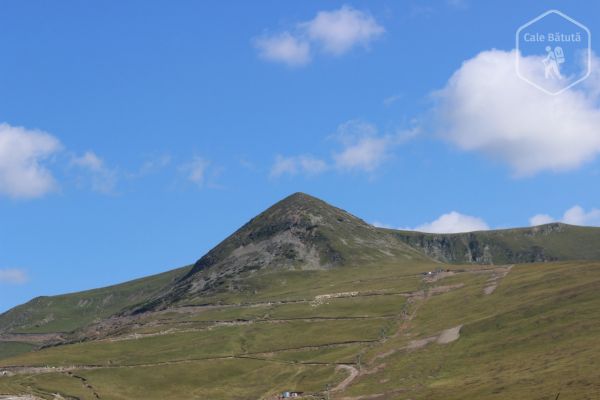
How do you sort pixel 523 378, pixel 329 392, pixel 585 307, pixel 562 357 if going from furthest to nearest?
pixel 585 307, pixel 329 392, pixel 562 357, pixel 523 378

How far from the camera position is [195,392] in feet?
617

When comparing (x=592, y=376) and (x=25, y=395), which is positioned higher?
(x=25, y=395)

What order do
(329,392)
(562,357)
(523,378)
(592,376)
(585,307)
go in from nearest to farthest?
1. (592,376)
2. (523,378)
3. (562,357)
4. (329,392)
5. (585,307)

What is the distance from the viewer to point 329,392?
173000 mm

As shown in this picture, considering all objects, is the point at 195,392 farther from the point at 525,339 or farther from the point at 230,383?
the point at 525,339

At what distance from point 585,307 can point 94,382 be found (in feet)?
387

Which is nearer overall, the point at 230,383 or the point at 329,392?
the point at 329,392

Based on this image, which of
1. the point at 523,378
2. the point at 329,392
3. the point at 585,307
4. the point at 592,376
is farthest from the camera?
the point at 585,307

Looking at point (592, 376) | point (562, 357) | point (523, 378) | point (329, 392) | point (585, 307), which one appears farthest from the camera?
point (585, 307)

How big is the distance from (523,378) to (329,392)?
148ft

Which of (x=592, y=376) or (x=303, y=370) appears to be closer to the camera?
(x=592, y=376)

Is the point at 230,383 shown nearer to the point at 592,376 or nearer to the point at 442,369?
the point at 442,369

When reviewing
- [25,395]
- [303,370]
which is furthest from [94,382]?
[303,370]

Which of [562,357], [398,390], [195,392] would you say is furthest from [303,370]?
[562,357]
